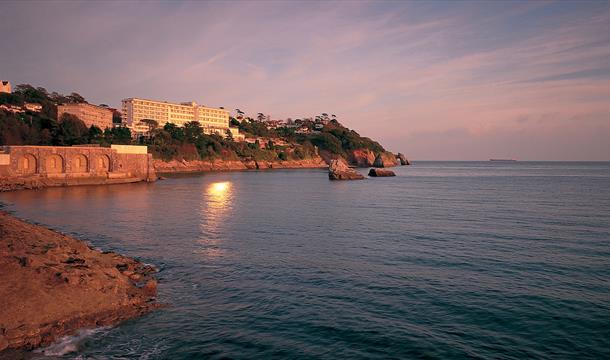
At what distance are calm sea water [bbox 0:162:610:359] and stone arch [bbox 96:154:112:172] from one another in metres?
39.8

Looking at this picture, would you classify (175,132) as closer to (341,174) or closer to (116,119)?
(116,119)

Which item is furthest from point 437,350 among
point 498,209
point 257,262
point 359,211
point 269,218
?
point 498,209

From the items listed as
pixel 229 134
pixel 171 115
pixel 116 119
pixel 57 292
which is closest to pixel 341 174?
pixel 57 292

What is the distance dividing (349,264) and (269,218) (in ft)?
54.8

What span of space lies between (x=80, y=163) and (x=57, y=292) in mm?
65548

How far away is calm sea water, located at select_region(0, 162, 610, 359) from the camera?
37.9 ft

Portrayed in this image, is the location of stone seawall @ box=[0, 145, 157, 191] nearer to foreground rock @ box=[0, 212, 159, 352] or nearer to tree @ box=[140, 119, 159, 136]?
foreground rock @ box=[0, 212, 159, 352]

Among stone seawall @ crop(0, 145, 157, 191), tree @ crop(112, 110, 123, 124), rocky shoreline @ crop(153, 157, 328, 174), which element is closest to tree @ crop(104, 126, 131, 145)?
rocky shoreline @ crop(153, 157, 328, 174)

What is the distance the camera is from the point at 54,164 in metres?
66.4

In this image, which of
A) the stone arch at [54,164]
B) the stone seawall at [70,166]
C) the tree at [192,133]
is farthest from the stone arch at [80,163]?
the tree at [192,133]

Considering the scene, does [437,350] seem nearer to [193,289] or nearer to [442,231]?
[193,289]

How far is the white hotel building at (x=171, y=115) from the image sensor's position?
146 metres

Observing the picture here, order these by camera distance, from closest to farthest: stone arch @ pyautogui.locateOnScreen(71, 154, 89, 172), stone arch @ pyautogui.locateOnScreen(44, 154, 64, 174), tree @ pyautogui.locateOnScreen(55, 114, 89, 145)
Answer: stone arch @ pyautogui.locateOnScreen(44, 154, 64, 174)
stone arch @ pyautogui.locateOnScreen(71, 154, 89, 172)
tree @ pyautogui.locateOnScreen(55, 114, 89, 145)

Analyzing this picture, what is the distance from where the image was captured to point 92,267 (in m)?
16.0
